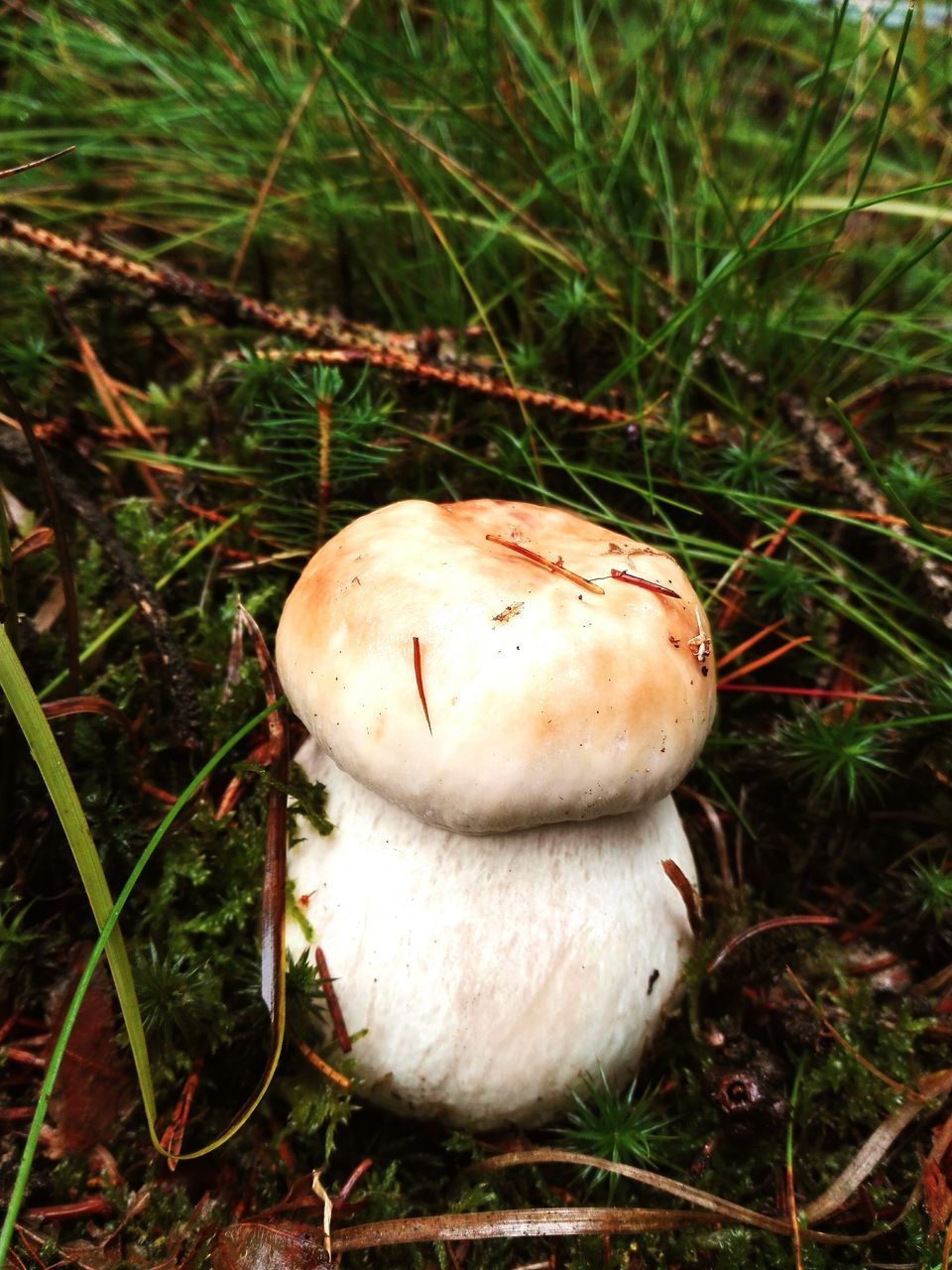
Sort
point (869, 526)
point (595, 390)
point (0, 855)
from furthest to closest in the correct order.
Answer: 1. point (595, 390)
2. point (869, 526)
3. point (0, 855)

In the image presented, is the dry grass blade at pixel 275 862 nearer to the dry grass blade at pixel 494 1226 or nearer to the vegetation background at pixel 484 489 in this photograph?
the vegetation background at pixel 484 489

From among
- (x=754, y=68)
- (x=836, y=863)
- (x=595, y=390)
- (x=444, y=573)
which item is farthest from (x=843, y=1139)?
(x=754, y=68)

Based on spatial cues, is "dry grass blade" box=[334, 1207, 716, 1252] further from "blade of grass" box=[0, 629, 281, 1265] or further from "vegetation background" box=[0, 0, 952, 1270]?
"blade of grass" box=[0, 629, 281, 1265]

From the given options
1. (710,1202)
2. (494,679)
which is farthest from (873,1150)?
(494,679)

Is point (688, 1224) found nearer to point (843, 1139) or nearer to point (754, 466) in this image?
point (843, 1139)

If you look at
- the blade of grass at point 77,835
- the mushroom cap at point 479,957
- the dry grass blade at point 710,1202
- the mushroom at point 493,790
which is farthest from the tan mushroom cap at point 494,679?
the dry grass blade at point 710,1202
